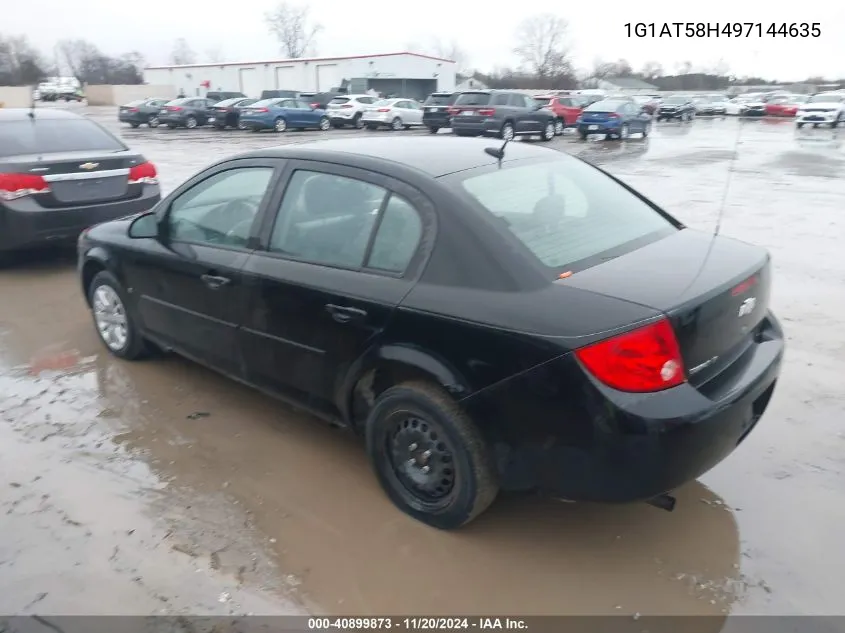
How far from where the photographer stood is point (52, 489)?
3.52 m

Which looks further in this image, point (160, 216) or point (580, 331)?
point (160, 216)

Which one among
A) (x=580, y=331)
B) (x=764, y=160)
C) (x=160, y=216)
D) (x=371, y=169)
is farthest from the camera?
(x=764, y=160)

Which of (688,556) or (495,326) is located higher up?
(495,326)

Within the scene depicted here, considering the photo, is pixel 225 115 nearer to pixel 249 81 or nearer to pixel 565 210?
pixel 249 81

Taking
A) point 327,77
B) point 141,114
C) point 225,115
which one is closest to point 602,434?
point 225,115

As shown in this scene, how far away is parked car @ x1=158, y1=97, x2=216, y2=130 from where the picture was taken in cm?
3186

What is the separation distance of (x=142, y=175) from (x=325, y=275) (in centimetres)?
513

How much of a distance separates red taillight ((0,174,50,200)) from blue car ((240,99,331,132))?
23.0 meters

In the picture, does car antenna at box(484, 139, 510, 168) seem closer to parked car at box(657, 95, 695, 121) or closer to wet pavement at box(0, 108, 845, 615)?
wet pavement at box(0, 108, 845, 615)

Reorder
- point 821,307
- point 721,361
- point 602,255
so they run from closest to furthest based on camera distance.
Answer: point 721,361, point 602,255, point 821,307

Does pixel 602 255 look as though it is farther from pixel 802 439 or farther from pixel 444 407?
pixel 802 439

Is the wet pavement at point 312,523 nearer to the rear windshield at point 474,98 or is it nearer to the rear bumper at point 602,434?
the rear bumper at point 602,434

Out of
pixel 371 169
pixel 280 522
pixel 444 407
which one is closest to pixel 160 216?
pixel 371 169

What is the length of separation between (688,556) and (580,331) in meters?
1.20
